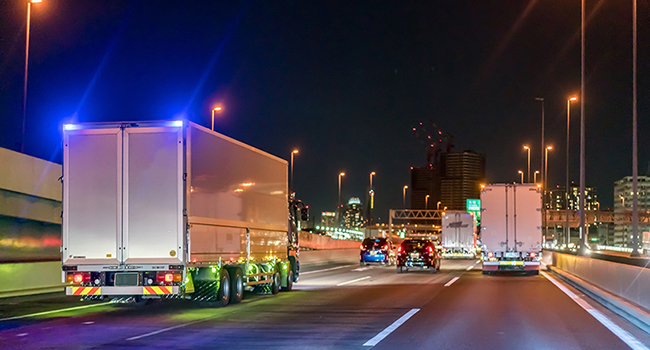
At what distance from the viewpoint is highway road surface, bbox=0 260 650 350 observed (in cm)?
1136

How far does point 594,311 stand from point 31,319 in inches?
460

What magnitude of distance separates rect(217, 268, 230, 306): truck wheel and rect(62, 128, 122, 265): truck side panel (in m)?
2.92

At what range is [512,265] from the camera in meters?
32.3

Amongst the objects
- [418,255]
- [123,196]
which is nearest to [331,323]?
[123,196]

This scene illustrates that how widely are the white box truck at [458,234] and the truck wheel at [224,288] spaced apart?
118 ft

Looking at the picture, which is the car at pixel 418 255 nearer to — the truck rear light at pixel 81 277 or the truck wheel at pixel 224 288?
the truck wheel at pixel 224 288

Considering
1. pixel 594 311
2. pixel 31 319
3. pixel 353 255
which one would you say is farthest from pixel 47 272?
pixel 353 255

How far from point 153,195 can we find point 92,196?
48.6 inches

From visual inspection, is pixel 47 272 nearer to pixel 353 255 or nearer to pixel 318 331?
pixel 318 331

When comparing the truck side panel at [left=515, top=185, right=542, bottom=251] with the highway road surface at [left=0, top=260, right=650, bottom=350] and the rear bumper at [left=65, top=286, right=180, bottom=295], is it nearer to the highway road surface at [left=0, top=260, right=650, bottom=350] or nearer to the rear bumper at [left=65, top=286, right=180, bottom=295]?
the highway road surface at [left=0, top=260, right=650, bottom=350]

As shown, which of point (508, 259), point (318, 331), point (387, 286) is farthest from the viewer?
point (508, 259)

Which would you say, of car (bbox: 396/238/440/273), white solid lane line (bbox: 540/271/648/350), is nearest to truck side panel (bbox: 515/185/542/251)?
car (bbox: 396/238/440/273)

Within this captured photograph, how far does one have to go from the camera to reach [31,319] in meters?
14.7

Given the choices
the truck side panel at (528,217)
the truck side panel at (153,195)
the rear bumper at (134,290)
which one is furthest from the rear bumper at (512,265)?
the truck side panel at (153,195)
